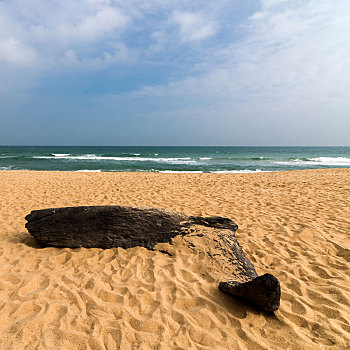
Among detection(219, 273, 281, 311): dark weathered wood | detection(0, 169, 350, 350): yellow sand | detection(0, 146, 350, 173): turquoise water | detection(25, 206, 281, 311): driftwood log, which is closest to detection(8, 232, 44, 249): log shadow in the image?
detection(0, 169, 350, 350): yellow sand

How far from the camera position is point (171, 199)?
25.8 ft

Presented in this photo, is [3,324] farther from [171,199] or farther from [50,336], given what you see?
[171,199]

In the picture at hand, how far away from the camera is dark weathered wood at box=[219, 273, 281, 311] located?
2520mm

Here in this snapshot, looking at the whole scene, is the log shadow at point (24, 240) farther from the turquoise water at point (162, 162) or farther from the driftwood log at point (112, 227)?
the turquoise water at point (162, 162)

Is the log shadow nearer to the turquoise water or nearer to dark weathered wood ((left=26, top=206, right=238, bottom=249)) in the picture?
dark weathered wood ((left=26, top=206, right=238, bottom=249))

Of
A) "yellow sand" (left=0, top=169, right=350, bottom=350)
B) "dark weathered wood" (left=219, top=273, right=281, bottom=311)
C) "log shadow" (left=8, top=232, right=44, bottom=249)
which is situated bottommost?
"yellow sand" (left=0, top=169, right=350, bottom=350)

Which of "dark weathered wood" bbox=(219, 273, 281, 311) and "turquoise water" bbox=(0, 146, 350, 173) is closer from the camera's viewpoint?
"dark weathered wood" bbox=(219, 273, 281, 311)

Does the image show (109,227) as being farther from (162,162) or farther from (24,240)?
(162,162)

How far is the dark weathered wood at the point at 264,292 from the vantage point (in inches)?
99.2

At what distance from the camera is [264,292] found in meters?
2.54

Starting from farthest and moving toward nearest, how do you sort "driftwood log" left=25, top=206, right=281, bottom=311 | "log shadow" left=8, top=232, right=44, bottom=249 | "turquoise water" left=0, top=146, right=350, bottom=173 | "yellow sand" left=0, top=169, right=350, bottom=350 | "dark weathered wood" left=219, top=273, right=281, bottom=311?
"turquoise water" left=0, top=146, right=350, bottom=173, "log shadow" left=8, top=232, right=44, bottom=249, "driftwood log" left=25, top=206, right=281, bottom=311, "dark weathered wood" left=219, top=273, right=281, bottom=311, "yellow sand" left=0, top=169, right=350, bottom=350

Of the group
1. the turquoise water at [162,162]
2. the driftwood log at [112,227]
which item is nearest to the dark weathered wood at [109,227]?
the driftwood log at [112,227]

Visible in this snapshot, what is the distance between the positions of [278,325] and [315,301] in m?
0.72

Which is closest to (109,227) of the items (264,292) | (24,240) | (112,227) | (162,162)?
(112,227)
